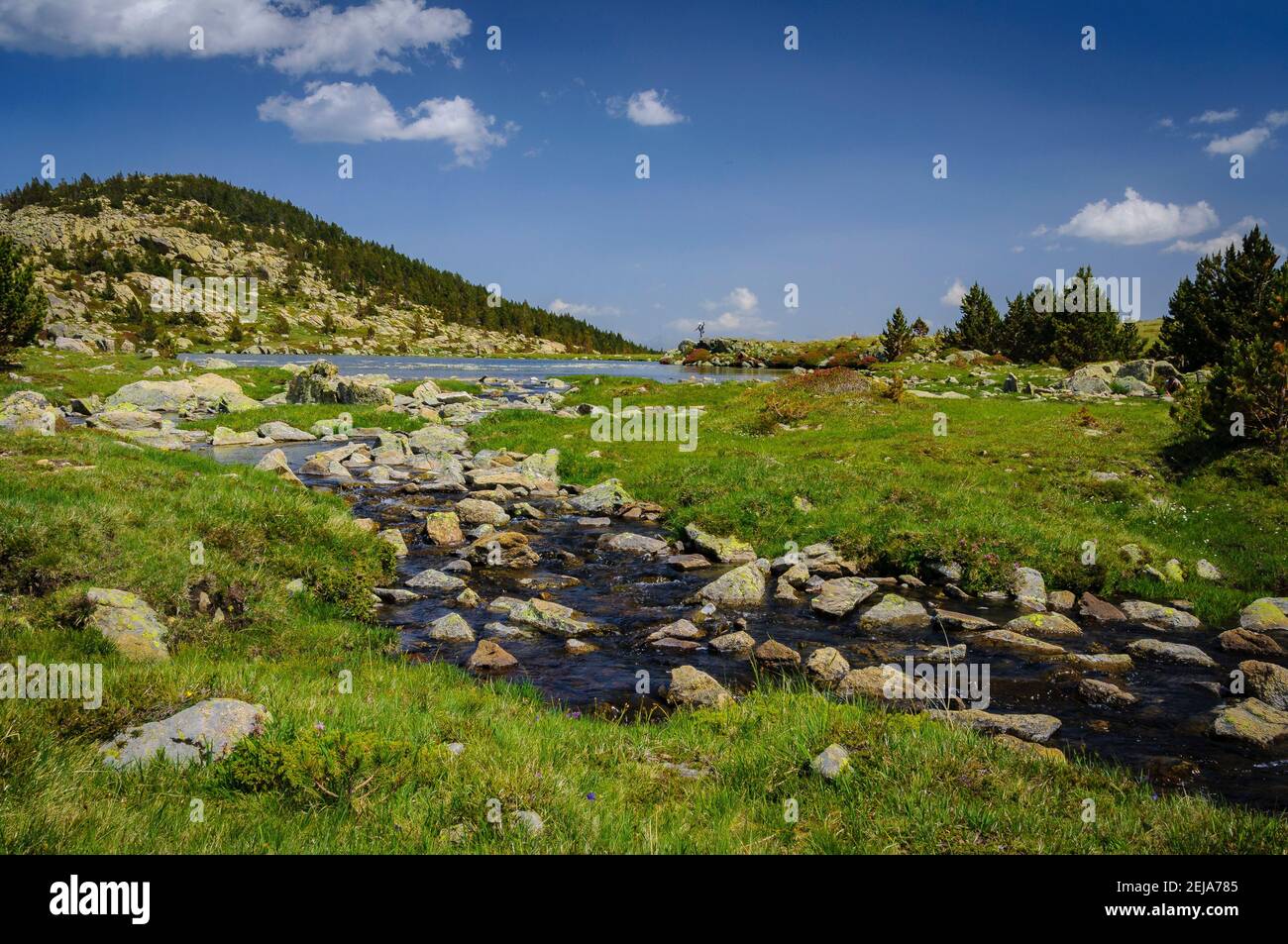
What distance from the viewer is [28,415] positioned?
24.5 meters

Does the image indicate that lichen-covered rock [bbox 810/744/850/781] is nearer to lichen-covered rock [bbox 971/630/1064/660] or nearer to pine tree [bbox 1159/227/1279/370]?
lichen-covered rock [bbox 971/630/1064/660]

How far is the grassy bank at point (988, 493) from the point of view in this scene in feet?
50.4

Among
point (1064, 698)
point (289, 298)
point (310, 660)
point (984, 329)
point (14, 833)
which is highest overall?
point (289, 298)

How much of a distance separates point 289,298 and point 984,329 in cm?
18427

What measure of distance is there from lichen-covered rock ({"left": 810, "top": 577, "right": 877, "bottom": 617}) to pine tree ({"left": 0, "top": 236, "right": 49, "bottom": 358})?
1991 inches

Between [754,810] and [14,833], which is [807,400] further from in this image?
[14,833]

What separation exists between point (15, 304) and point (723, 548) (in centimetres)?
4794

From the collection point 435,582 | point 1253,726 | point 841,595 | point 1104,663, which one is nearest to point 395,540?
point 435,582

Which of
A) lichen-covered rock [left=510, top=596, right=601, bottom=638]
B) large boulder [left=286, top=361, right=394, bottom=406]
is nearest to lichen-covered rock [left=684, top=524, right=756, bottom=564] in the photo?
lichen-covered rock [left=510, top=596, right=601, bottom=638]

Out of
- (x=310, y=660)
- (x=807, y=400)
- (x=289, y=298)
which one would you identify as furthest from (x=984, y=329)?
(x=289, y=298)

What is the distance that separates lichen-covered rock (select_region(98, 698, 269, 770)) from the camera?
5.76 m

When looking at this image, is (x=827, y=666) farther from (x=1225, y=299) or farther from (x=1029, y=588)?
(x=1225, y=299)
